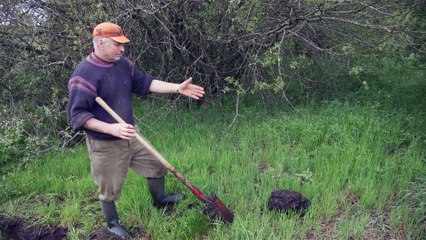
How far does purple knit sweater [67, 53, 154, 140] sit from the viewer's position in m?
3.54

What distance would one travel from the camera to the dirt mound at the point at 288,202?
3.98m

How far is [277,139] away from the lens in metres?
5.43

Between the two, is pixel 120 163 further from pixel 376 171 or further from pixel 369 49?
pixel 369 49

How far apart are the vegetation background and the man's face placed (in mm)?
1408

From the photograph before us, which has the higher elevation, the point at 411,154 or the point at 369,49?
the point at 369,49

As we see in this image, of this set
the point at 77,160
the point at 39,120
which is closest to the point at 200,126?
the point at 77,160

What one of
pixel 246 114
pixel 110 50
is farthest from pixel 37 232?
pixel 246 114

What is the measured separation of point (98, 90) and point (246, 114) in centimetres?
292

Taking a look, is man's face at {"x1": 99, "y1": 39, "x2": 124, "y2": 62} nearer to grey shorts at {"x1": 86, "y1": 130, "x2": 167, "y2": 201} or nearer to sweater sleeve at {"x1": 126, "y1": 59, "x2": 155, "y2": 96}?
sweater sleeve at {"x1": 126, "y1": 59, "x2": 155, "y2": 96}

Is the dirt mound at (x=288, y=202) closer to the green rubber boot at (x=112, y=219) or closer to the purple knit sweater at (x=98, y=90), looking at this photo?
the green rubber boot at (x=112, y=219)

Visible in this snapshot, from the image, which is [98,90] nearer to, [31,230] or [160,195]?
[160,195]

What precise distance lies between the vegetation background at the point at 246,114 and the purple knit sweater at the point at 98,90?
1.01 metres

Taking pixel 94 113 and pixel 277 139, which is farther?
pixel 277 139

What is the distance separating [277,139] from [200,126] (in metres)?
1.09
